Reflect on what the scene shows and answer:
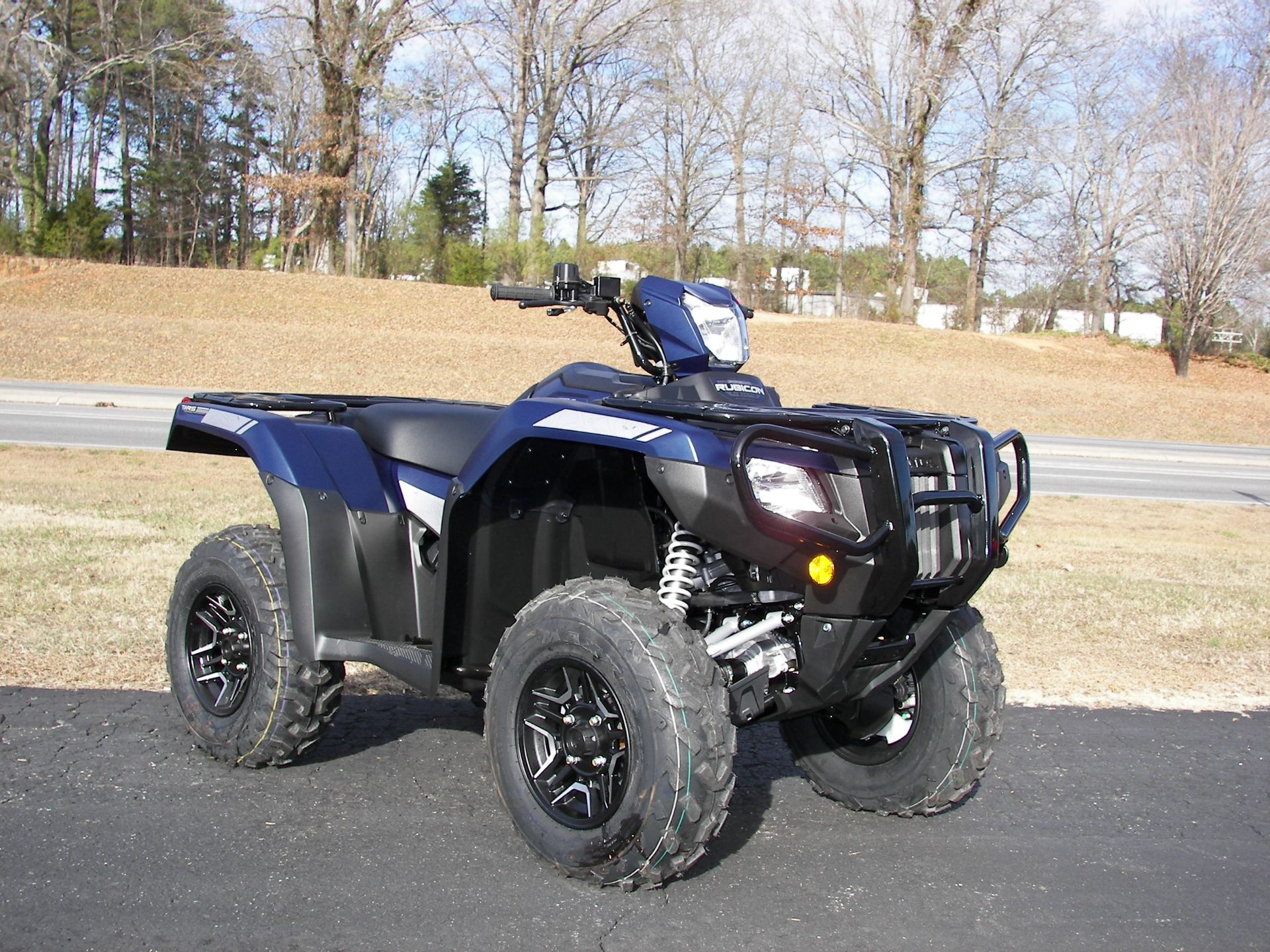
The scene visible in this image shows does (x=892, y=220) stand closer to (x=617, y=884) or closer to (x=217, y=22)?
(x=217, y=22)

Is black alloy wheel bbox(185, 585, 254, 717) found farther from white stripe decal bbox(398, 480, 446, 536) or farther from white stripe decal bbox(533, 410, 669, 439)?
white stripe decal bbox(533, 410, 669, 439)

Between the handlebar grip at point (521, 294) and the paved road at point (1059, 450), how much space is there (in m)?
11.8

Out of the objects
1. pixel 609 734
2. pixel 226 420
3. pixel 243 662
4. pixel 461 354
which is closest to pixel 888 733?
pixel 609 734

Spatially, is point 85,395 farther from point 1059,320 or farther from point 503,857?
point 1059,320

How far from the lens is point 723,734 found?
3.38m

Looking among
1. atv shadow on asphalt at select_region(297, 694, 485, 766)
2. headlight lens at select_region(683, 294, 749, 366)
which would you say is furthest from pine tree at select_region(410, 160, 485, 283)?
headlight lens at select_region(683, 294, 749, 366)

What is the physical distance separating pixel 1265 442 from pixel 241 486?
2483 cm

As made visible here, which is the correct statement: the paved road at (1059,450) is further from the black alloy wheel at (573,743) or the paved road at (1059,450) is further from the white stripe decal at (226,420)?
the black alloy wheel at (573,743)

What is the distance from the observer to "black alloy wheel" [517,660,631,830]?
11.8 ft

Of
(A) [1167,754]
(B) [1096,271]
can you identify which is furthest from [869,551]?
(B) [1096,271]

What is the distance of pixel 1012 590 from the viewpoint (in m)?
8.90

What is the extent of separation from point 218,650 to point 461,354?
23347mm

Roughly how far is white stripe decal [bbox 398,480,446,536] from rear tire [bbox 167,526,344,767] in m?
0.54

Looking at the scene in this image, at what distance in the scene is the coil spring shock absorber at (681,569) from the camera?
3756 millimetres
